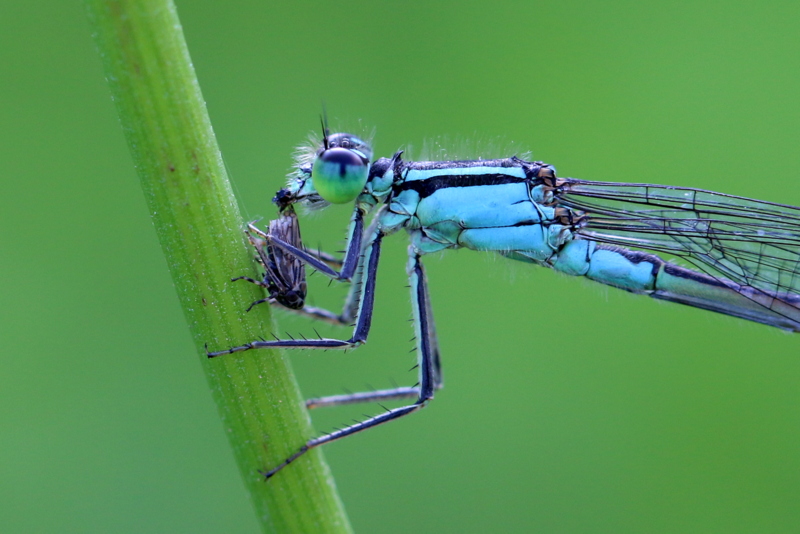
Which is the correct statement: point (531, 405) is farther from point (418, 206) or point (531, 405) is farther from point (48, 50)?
point (48, 50)

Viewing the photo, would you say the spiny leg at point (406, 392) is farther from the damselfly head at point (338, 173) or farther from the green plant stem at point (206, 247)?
the green plant stem at point (206, 247)

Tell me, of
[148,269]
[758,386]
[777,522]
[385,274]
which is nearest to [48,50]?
[148,269]

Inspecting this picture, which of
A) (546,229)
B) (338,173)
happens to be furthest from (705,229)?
(338,173)

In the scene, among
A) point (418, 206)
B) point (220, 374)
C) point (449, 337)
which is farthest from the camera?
point (449, 337)

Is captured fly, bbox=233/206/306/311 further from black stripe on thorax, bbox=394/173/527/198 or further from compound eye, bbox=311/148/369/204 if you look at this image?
black stripe on thorax, bbox=394/173/527/198

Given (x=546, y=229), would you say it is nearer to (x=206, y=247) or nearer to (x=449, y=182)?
(x=449, y=182)
